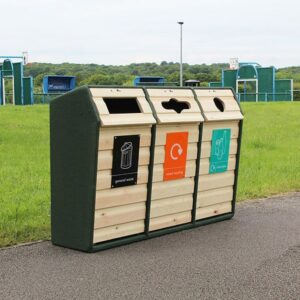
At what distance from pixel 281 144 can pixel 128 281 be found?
31.4 ft

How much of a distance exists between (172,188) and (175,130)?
1.69 ft

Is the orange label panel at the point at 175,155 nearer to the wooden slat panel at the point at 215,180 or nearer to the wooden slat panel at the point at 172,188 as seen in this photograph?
the wooden slat panel at the point at 172,188

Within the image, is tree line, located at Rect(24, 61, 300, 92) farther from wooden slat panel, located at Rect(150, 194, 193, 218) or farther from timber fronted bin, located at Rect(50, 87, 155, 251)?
timber fronted bin, located at Rect(50, 87, 155, 251)

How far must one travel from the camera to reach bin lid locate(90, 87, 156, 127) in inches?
175

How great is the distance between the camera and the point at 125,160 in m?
4.69

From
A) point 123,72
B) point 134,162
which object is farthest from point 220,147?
point 123,72

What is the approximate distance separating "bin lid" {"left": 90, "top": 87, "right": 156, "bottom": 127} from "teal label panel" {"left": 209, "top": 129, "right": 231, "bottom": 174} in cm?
92

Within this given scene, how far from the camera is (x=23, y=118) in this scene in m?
16.6

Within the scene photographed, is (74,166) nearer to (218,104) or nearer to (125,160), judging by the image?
(125,160)

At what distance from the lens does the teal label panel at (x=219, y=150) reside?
5.58m

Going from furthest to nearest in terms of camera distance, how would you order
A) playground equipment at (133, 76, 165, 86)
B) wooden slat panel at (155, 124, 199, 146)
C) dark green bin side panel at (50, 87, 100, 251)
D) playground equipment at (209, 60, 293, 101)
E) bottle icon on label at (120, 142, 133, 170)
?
playground equipment at (209, 60, 293, 101)
playground equipment at (133, 76, 165, 86)
wooden slat panel at (155, 124, 199, 146)
bottle icon on label at (120, 142, 133, 170)
dark green bin side panel at (50, 87, 100, 251)

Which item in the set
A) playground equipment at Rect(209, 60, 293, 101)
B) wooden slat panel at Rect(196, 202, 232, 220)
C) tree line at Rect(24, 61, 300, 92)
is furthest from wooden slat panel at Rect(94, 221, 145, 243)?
playground equipment at Rect(209, 60, 293, 101)

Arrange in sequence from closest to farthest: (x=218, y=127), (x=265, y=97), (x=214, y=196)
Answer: (x=218, y=127) < (x=214, y=196) < (x=265, y=97)

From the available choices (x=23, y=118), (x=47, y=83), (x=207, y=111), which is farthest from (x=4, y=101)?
(x=207, y=111)
